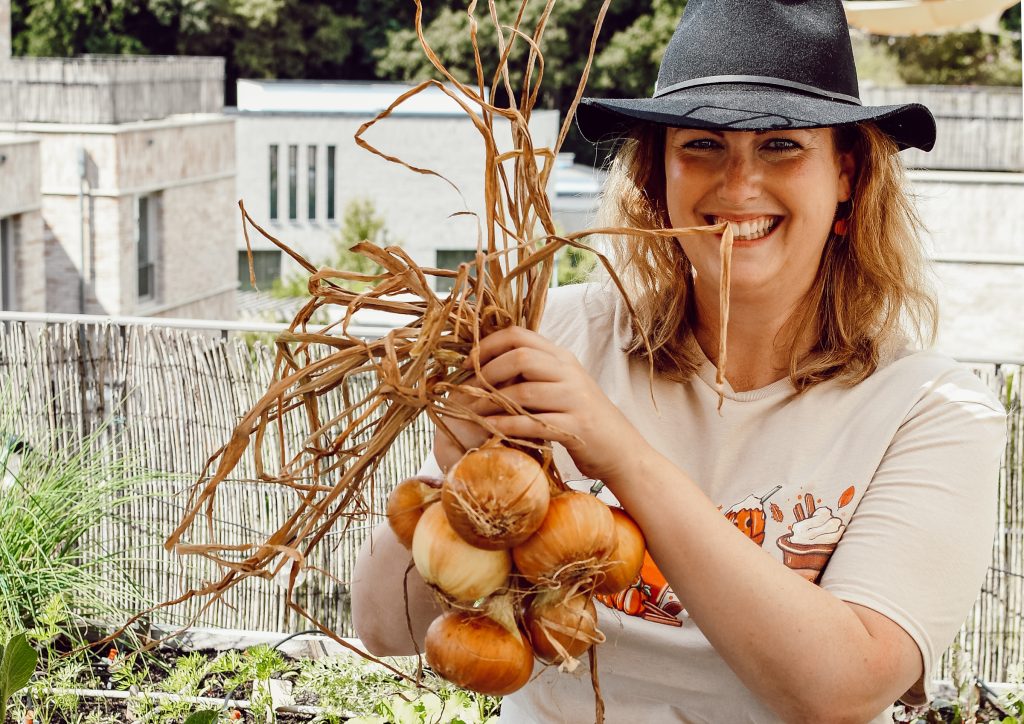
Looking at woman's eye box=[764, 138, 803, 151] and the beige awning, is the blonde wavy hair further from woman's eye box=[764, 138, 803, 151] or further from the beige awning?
the beige awning

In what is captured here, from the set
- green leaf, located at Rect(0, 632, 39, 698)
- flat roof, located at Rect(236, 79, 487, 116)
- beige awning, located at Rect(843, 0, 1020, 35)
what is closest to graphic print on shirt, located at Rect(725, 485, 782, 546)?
green leaf, located at Rect(0, 632, 39, 698)

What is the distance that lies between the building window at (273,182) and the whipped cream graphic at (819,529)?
87.3 feet

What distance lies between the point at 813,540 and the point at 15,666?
4.08 ft

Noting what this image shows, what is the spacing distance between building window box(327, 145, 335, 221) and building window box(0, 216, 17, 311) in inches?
537

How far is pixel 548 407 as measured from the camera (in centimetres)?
102

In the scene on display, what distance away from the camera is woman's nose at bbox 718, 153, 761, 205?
127 cm

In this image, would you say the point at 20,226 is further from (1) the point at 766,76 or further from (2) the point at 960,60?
(2) the point at 960,60

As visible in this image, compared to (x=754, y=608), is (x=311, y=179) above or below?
below

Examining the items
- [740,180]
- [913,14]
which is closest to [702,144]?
[740,180]

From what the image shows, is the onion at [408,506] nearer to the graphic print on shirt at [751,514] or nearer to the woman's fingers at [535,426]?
the woman's fingers at [535,426]

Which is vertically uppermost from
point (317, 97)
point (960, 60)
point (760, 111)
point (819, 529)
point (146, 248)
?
point (960, 60)

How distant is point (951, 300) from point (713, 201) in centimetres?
1061

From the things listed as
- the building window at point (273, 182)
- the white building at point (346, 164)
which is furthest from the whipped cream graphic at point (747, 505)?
the building window at point (273, 182)

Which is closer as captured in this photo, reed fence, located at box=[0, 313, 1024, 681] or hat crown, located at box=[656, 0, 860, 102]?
hat crown, located at box=[656, 0, 860, 102]
